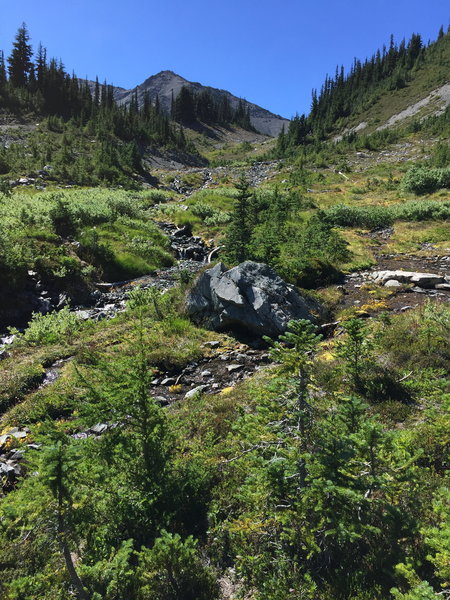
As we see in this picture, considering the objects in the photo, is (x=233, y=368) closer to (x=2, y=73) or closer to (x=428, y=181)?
(x=428, y=181)

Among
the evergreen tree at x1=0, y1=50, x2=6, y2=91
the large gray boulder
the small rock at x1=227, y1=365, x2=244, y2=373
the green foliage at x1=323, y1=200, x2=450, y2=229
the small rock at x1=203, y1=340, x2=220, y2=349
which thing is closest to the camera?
the small rock at x1=227, y1=365, x2=244, y2=373

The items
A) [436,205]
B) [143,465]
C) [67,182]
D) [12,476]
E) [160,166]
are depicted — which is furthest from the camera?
[160,166]

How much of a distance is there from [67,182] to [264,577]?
1424 inches

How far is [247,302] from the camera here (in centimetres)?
970

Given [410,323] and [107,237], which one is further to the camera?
[107,237]

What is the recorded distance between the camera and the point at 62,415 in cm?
690

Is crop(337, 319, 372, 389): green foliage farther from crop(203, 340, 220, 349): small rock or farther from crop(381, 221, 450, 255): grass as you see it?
crop(381, 221, 450, 255): grass

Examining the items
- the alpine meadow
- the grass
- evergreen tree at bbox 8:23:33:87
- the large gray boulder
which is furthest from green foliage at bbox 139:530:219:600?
evergreen tree at bbox 8:23:33:87

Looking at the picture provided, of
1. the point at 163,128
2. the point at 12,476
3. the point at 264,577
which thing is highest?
the point at 163,128

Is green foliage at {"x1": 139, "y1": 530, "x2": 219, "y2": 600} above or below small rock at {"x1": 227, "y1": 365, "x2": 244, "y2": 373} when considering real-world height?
below

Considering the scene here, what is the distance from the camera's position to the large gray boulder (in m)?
9.44

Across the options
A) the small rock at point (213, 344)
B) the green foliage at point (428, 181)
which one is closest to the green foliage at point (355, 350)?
the small rock at point (213, 344)

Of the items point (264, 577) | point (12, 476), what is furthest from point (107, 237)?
point (264, 577)

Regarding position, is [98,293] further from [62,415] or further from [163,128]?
[163,128]
